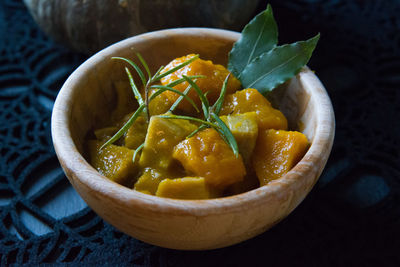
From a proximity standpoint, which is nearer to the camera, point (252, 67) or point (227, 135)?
point (227, 135)

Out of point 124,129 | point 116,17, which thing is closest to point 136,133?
point 124,129

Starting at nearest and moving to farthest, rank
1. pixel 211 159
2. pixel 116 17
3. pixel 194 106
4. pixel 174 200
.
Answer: pixel 174 200, pixel 211 159, pixel 194 106, pixel 116 17

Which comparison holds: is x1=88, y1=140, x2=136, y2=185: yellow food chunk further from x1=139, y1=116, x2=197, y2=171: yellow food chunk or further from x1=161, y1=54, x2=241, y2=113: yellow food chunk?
x1=161, y1=54, x2=241, y2=113: yellow food chunk

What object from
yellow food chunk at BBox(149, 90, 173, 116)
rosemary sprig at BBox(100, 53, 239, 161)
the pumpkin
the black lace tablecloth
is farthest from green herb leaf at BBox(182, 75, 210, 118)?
the pumpkin

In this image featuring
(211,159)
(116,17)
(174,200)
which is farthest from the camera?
(116,17)

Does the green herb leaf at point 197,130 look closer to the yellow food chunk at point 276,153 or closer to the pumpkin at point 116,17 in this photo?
the yellow food chunk at point 276,153

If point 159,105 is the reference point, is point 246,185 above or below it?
below

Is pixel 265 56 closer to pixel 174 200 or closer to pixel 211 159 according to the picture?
pixel 211 159
